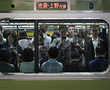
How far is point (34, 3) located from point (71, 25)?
2.25ft

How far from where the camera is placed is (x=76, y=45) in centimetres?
506

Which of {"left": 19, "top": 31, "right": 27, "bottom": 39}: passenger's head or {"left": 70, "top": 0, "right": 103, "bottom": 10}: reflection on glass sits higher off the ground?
{"left": 70, "top": 0, "right": 103, "bottom": 10}: reflection on glass

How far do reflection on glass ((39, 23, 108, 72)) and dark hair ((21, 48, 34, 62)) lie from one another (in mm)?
147

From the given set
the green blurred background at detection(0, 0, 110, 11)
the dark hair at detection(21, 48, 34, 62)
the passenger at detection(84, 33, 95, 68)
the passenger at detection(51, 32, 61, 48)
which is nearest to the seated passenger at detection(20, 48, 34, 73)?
Answer: the dark hair at detection(21, 48, 34, 62)

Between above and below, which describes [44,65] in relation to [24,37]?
below

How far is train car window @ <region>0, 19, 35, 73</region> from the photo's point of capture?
4980 millimetres

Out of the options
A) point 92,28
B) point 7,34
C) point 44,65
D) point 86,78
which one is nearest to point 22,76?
point 44,65

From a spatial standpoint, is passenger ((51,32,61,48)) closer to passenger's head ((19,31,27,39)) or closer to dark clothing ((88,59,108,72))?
passenger's head ((19,31,27,39))

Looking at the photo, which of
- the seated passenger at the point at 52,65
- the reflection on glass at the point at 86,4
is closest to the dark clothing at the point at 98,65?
the seated passenger at the point at 52,65

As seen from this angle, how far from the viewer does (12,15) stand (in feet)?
16.3

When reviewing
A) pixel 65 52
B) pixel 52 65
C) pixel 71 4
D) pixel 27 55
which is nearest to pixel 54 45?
pixel 65 52

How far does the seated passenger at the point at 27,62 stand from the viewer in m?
5.04

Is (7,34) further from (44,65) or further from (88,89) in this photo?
(88,89)

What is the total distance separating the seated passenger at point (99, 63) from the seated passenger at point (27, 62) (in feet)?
3.10
